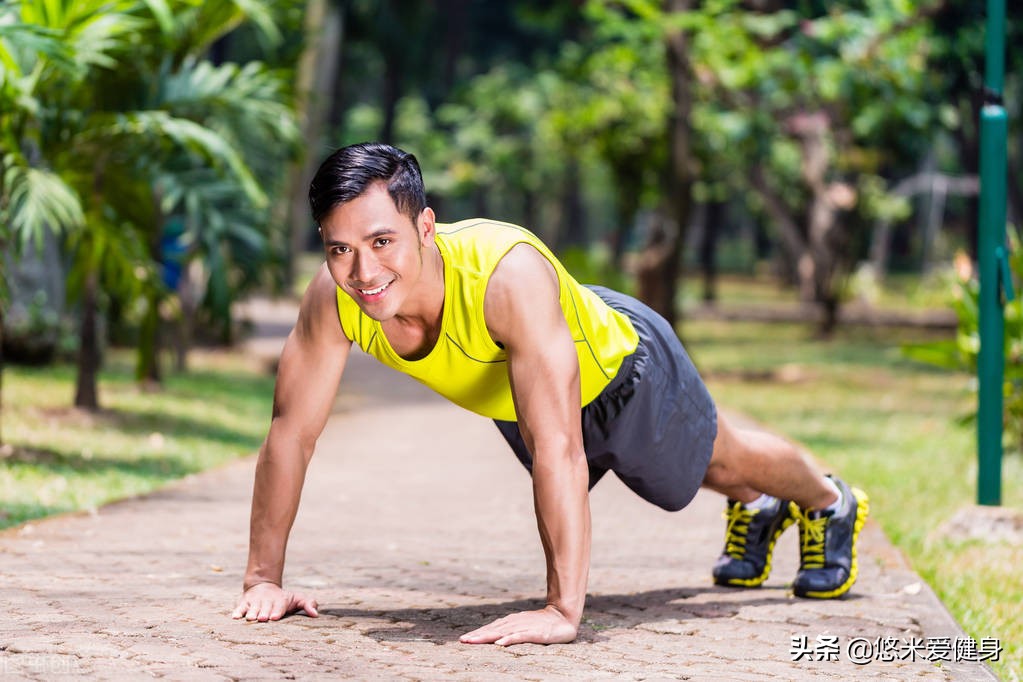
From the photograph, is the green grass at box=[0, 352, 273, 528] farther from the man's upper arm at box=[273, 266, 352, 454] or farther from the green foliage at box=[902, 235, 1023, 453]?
the green foliage at box=[902, 235, 1023, 453]

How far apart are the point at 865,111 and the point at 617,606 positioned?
1495 centimetres

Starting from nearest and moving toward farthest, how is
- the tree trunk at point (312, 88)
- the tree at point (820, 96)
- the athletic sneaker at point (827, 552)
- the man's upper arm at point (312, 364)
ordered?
1. the man's upper arm at point (312, 364)
2. the athletic sneaker at point (827, 552)
3. the tree at point (820, 96)
4. the tree trunk at point (312, 88)

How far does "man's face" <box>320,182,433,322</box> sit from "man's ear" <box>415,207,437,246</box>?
44mm

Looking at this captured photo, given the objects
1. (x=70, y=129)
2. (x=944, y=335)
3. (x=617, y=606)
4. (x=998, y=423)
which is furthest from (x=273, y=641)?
(x=944, y=335)

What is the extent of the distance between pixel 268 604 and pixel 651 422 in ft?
3.84

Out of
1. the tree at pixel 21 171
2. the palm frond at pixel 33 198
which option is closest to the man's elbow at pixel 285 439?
the tree at pixel 21 171

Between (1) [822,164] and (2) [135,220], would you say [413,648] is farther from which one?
(1) [822,164]

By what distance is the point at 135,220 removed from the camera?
939 cm

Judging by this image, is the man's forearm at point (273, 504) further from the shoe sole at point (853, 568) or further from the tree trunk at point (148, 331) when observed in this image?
the tree trunk at point (148, 331)

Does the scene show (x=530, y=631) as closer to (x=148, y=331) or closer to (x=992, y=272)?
(x=992, y=272)

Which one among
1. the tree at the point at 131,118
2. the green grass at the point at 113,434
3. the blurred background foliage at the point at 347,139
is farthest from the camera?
the blurred background foliage at the point at 347,139

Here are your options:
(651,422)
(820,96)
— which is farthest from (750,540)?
(820,96)

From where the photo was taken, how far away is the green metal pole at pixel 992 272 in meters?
6.11

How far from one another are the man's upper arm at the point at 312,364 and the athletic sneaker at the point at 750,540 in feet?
5.08
